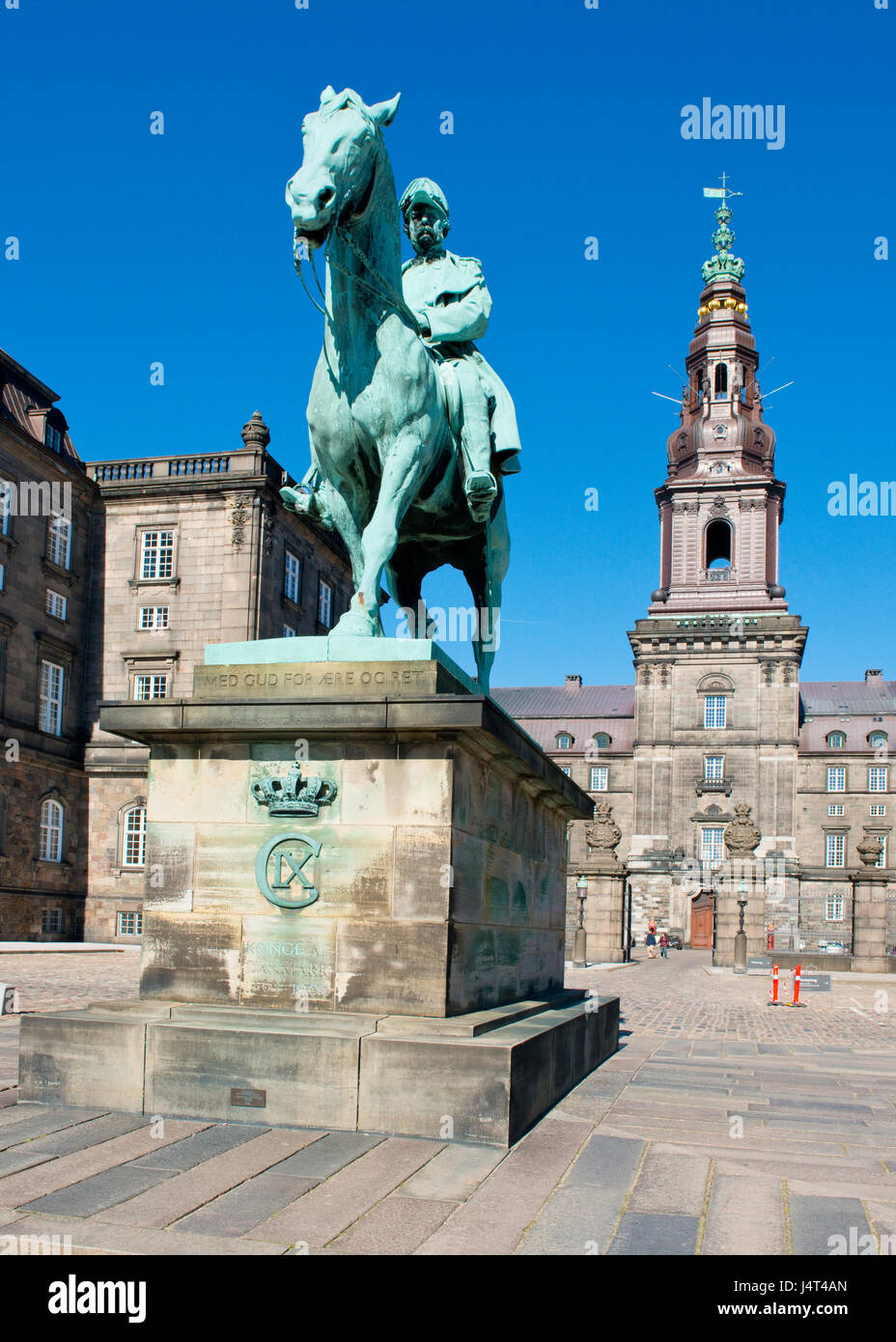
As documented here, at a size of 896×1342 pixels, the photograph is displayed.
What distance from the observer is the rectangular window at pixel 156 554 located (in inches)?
1710

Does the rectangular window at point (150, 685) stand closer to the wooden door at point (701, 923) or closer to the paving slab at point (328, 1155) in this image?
the paving slab at point (328, 1155)

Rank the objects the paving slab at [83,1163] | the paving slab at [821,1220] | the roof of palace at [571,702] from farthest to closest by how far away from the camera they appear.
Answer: the roof of palace at [571,702]
the paving slab at [83,1163]
the paving slab at [821,1220]

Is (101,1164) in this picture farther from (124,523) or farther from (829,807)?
(829,807)

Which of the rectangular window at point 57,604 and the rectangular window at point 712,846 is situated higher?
the rectangular window at point 57,604

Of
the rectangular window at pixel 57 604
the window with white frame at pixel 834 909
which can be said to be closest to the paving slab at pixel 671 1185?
the rectangular window at pixel 57 604

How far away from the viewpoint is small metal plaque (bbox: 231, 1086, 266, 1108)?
240 inches

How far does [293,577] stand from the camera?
45.8 meters

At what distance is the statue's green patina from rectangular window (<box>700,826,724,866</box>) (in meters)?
74.0

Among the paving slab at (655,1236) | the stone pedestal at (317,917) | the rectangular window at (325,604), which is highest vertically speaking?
the rectangular window at (325,604)

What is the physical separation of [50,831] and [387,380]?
1436 inches

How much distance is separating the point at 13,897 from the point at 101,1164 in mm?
35138

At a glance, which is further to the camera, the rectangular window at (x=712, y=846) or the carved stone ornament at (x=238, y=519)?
the rectangular window at (x=712, y=846)

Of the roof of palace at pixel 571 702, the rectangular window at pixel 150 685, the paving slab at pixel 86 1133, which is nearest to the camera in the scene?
the paving slab at pixel 86 1133

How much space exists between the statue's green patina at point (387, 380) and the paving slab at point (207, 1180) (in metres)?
3.02
